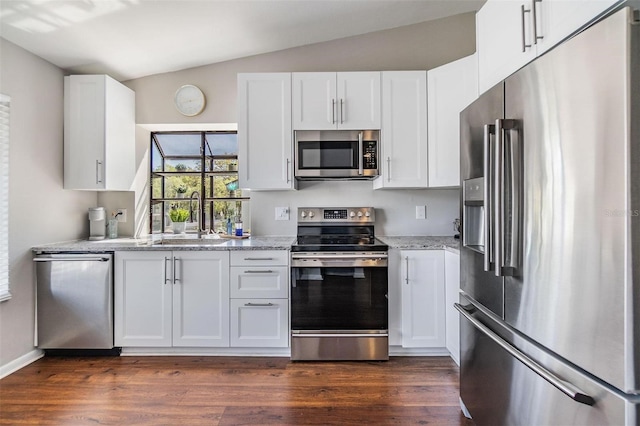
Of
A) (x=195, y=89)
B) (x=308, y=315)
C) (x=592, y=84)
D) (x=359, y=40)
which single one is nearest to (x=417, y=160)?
(x=359, y=40)

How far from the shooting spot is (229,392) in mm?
2100

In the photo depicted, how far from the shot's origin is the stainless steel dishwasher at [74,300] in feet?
8.27

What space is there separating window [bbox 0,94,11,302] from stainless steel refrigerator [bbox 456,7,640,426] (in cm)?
302

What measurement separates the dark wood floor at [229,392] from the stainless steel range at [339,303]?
114mm

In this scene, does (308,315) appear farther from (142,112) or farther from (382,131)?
(142,112)

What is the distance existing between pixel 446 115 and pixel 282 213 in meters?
1.62

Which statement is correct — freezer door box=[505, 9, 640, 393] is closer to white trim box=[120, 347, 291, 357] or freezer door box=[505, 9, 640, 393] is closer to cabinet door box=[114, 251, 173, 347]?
white trim box=[120, 347, 291, 357]

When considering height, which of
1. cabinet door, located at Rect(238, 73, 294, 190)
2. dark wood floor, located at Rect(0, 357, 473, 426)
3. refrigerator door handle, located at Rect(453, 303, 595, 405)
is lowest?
dark wood floor, located at Rect(0, 357, 473, 426)

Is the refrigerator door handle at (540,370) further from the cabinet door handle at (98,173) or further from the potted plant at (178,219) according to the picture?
the cabinet door handle at (98,173)

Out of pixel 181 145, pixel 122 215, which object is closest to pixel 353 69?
pixel 181 145

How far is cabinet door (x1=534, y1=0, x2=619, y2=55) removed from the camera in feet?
3.69

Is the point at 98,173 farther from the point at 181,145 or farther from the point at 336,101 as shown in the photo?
the point at 336,101

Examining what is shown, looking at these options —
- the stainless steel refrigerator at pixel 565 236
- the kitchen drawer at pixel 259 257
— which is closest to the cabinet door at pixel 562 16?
the stainless steel refrigerator at pixel 565 236

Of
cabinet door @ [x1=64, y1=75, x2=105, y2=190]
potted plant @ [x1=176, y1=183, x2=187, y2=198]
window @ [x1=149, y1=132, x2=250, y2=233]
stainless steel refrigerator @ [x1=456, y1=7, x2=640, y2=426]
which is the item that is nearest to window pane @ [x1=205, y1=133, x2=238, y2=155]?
window @ [x1=149, y1=132, x2=250, y2=233]
